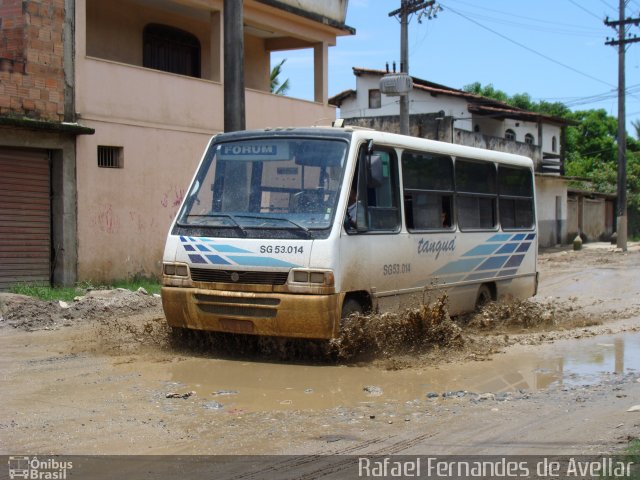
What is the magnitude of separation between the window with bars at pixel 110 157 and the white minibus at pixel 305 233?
6786 mm

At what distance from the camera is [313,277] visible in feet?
28.1

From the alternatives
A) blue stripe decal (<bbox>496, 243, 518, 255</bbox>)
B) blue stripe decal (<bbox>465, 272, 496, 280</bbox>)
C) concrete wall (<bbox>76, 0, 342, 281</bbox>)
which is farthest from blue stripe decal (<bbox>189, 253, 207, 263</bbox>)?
concrete wall (<bbox>76, 0, 342, 281</bbox>)

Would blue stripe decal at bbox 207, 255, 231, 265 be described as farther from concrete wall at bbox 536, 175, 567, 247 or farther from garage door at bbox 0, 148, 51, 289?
concrete wall at bbox 536, 175, 567, 247

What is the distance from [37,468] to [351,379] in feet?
12.6

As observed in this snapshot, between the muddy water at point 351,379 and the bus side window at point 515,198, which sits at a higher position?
the bus side window at point 515,198

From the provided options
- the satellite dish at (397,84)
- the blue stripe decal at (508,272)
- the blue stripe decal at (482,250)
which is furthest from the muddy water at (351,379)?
the satellite dish at (397,84)

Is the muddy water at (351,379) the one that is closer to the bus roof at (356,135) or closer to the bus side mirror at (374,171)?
the bus side mirror at (374,171)

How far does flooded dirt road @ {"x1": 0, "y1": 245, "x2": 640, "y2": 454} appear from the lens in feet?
19.4

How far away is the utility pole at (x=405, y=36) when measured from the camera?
21.8 meters

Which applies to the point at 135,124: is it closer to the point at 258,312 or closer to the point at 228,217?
the point at 228,217

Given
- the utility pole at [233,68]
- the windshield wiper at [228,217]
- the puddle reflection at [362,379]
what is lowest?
→ the puddle reflection at [362,379]

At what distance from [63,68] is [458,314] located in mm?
8461

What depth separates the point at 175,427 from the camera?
626cm

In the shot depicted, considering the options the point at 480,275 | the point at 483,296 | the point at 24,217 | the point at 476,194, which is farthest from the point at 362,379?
the point at 24,217
